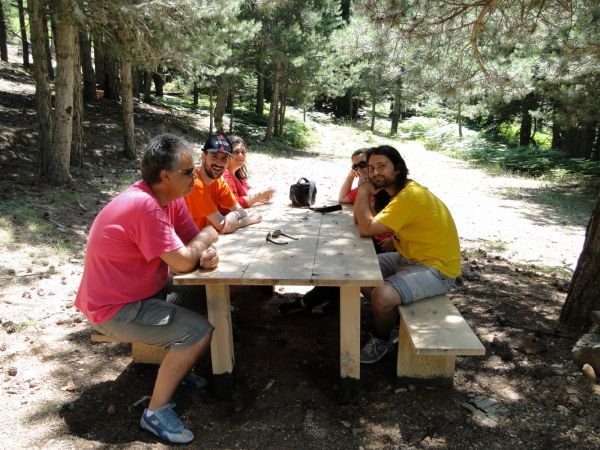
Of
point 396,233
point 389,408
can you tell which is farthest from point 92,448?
point 396,233

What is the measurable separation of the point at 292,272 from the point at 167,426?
3.67 ft

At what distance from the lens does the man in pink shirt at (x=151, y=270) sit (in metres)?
2.65

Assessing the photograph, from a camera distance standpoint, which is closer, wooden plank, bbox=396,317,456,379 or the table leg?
the table leg

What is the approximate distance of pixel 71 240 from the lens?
6277 millimetres

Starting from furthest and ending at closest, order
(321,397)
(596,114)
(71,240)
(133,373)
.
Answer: (596,114)
(71,240)
(133,373)
(321,397)

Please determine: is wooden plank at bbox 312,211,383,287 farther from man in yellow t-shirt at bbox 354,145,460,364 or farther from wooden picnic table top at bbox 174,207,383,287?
man in yellow t-shirt at bbox 354,145,460,364

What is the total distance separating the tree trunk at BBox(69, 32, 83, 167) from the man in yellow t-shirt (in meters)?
6.76

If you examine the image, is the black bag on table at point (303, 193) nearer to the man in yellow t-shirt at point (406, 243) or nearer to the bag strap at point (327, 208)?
the bag strap at point (327, 208)

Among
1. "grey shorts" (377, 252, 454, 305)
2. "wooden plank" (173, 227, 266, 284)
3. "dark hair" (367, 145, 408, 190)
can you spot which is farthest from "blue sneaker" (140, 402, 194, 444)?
"dark hair" (367, 145, 408, 190)

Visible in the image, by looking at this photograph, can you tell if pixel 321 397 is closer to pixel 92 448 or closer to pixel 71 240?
pixel 92 448

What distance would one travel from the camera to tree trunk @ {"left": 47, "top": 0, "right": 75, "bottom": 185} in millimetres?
7890

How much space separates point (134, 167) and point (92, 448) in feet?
30.9

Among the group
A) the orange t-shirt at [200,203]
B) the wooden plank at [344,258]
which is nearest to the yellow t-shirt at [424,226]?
the wooden plank at [344,258]

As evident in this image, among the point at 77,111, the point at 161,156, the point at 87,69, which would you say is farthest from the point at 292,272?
the point at 87,69
